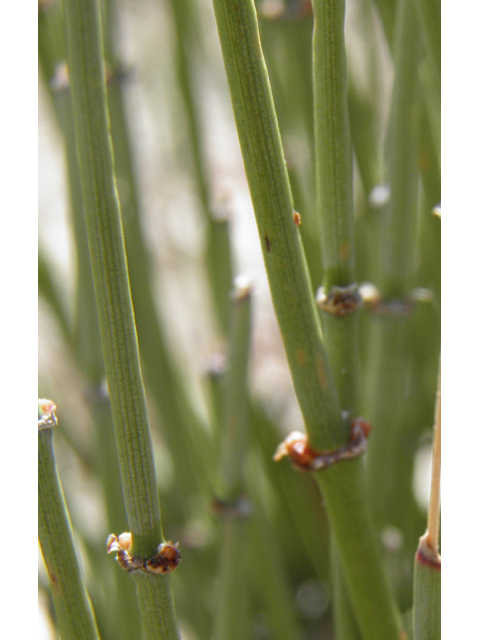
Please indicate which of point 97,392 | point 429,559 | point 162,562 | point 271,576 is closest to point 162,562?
point 162,562

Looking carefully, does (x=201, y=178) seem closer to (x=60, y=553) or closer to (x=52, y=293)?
(x=52, y=293)

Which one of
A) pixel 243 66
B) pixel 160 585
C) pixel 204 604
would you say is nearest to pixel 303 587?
pixel 204 604

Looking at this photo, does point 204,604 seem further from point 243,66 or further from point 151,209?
point 151,209

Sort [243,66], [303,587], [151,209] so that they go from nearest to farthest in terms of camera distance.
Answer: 1. [243,66]
2. [303,587]
3. [151,209]

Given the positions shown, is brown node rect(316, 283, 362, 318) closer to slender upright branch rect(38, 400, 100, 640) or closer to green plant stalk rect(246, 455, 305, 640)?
slender upright branch rect(38, 400, 100, 640)

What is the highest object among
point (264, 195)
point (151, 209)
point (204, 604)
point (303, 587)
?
point (264, 195)

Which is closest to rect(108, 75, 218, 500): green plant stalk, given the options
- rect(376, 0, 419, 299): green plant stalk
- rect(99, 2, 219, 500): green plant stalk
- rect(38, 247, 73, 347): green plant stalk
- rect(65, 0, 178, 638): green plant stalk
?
rect(99, 2, 219, 500): green plant stalk
